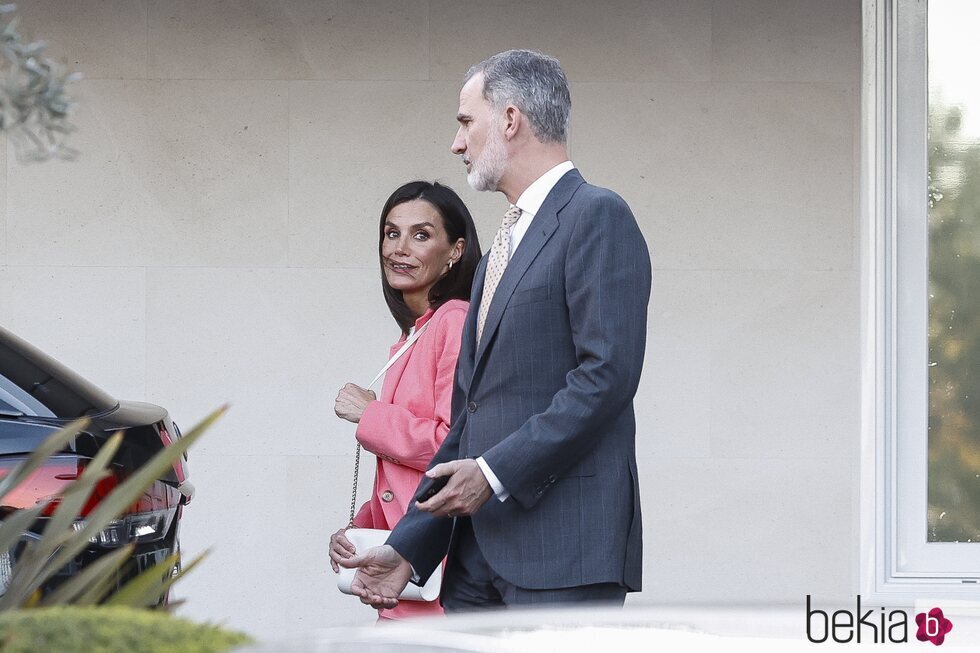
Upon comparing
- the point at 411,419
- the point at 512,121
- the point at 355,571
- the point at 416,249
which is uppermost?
the point at 512,121

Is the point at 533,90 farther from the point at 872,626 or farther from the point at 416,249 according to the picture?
the point at 872,626

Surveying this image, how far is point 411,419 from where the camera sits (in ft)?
10.6

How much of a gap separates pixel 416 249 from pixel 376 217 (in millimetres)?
1932

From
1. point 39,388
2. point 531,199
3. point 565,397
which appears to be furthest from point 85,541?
point 39,388

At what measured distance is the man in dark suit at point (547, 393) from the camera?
2.58 metres

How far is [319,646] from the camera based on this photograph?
110 centimetres

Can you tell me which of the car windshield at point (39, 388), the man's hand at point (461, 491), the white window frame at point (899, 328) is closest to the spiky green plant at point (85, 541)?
the man's hand at point (461, 491)

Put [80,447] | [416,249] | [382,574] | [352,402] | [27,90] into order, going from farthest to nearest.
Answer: [80,447] → [416,249] → [352,402] → [382,574] → [27,90]

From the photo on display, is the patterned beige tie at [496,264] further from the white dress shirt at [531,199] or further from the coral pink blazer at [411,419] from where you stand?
the coral pink blazer at [411,419]

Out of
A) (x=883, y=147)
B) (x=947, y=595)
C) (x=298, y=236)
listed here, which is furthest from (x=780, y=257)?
(x=298, y=236)

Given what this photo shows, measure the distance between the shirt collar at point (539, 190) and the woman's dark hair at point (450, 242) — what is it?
0.72m

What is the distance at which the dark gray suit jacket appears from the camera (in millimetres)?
2570

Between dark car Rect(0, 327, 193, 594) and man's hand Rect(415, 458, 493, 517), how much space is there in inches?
53.8

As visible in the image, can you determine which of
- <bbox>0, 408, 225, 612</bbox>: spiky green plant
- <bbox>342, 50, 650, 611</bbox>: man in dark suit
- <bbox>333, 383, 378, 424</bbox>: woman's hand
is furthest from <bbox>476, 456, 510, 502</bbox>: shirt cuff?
<bbox>333, 383, 378, 424</bbox>: woman's hand
